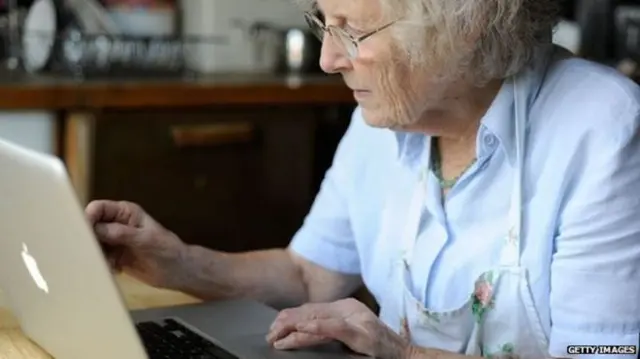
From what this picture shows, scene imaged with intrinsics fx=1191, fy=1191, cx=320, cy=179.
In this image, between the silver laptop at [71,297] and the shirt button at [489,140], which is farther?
the shirt button at [489,140]

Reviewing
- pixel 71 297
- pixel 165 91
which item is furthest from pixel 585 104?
pixel 165 91

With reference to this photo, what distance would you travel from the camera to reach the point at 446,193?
141cm

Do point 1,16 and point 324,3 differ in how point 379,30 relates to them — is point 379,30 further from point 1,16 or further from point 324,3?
point 1,16

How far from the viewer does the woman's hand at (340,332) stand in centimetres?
119

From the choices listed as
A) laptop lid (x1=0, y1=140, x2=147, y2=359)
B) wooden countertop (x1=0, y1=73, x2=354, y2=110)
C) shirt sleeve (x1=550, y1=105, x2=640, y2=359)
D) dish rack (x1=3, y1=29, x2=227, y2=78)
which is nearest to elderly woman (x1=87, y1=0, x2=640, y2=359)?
shirt sleeve (x1=550, y1=105, x2=640, y2=359)

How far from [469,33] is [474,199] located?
19 cm

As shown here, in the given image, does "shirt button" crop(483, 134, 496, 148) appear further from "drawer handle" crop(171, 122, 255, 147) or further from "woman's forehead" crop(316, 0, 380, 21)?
"drawer handle" crop(171, 122, 255, 147)

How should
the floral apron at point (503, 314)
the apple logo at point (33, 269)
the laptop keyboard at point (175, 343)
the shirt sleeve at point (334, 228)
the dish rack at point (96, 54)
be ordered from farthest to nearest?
the dish rack at point (96, 54) → the shirt sleeve at point (334, 228) → the floral apron at point (503, 314) → the laptop keyboard at point (175, 343) → the apple logo at point (33, 269)

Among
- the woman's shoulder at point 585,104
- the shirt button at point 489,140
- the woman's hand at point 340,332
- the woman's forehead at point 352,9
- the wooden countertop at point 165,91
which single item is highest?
the woman's forehead at point 352,9

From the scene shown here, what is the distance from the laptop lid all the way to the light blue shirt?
0.47 meters

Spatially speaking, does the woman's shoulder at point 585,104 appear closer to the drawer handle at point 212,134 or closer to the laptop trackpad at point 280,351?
the laptop trackpad at point 280,351

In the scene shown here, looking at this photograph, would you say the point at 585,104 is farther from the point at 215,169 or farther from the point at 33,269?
the point at 215,169

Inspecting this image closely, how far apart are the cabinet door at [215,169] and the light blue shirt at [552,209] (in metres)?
1.00

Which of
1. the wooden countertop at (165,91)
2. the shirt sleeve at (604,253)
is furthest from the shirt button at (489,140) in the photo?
the wooden countertop at (165,91)
